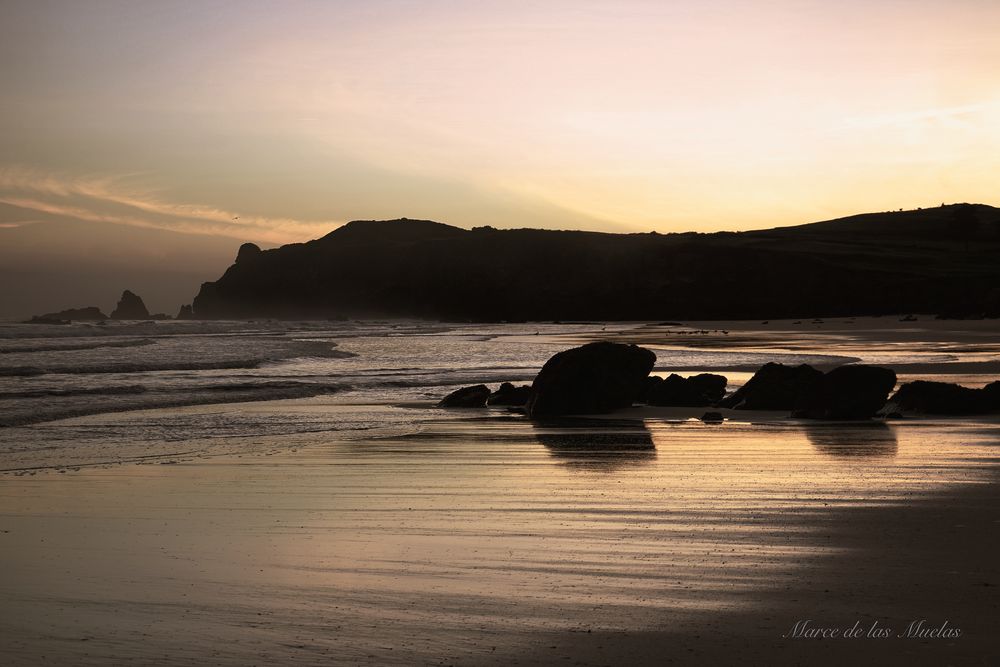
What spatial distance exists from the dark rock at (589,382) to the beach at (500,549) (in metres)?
4.13

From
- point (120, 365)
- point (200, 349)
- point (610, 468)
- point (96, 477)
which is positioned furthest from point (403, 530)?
point (200, 349)

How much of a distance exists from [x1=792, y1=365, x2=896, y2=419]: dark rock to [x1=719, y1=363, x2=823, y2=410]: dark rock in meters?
0.50

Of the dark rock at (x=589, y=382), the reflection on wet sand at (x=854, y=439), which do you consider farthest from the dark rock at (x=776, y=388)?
the dark rock at (x=589, y=382)

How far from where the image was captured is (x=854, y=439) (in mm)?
13938

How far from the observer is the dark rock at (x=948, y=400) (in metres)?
16.8

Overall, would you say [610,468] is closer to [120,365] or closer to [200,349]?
[120,365]

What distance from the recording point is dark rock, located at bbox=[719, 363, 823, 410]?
17938 millimetres

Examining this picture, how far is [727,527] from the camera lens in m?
7.91

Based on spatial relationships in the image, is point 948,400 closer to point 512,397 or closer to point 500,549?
point 512,397

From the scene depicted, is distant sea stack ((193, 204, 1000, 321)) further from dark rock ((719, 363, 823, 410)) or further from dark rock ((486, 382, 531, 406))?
dark rock ((486, 382, 531, 406))

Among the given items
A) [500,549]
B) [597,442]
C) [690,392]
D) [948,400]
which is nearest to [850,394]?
[948,400]

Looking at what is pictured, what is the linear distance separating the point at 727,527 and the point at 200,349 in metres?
42.3

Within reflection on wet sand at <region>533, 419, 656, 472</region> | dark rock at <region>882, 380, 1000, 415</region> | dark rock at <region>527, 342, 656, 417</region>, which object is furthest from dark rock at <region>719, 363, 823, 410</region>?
reflection on wet sand at <region>533, 419, 656, 472</region>

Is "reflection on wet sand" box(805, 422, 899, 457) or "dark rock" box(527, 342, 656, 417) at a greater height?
"dark rock" box(527, 342, 656, 417)
